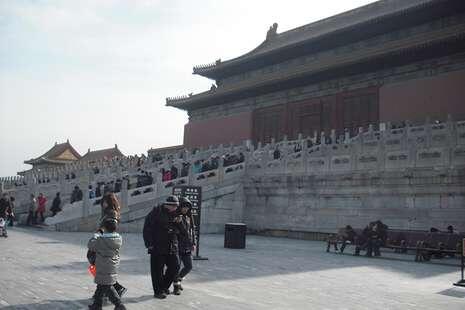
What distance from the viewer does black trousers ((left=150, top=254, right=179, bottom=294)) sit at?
20.7 feet

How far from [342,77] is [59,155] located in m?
32.3

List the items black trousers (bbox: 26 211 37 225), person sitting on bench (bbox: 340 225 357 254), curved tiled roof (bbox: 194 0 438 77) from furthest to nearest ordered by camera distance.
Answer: curved tiled roof (bbox: 194 0 438 77), black trousers (bbox: 26 211 37 225), person sitting on bench (bbox: 340 225 357 254)

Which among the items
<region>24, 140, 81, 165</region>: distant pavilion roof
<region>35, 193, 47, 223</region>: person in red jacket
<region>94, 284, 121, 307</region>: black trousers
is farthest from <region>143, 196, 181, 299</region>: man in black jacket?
<region>24, 140, 81, 165</region>: distant pavilion roof

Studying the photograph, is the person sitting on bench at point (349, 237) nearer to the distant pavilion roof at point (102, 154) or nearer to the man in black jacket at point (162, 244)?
the man in black jacket at point (162, 244)

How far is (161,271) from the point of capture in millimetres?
6395

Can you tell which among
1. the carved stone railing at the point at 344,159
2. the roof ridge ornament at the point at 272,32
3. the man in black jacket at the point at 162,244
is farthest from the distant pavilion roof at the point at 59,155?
the man in black jacket at the point at 162,244

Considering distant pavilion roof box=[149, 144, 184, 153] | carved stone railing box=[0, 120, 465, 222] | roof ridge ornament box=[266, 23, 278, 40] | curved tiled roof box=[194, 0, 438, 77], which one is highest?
roof ridge ornament box=[266, 23, 278, 40]

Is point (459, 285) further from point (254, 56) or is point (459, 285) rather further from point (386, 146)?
point (254, 56)

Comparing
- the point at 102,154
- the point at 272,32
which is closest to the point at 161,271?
the point at 272,32

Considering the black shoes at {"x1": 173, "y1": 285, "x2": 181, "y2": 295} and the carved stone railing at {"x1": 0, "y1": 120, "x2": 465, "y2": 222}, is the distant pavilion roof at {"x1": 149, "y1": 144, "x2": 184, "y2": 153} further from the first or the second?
the black shoes at {"x1": 173, "y1": 285, "x2": 181, "y2": 295}

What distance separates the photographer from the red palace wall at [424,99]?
2241 centimetres

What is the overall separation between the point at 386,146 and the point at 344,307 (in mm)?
10064

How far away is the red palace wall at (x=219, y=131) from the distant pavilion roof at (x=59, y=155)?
18721 millimetres

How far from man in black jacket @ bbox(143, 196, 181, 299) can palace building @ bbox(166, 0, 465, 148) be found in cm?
1846
